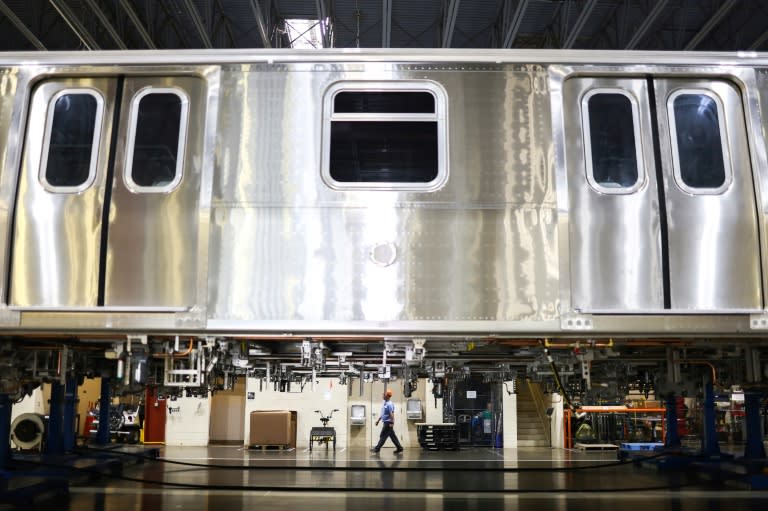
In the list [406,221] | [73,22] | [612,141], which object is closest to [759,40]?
[612,141]

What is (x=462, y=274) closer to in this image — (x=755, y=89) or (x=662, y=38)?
(x=755, y=89)

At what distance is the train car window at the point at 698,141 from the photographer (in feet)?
17.2

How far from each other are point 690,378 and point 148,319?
968 centimetres

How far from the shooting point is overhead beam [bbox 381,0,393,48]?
14555 millimetres

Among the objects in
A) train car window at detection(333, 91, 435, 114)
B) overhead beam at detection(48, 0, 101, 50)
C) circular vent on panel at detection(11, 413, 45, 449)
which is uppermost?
overhead beam at detection(48, 0, 101, 50)

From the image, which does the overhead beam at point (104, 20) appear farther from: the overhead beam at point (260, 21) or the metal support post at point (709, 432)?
the metal support post at point (709, 432)

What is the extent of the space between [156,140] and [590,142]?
10.8 ft

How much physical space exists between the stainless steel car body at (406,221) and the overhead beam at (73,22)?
9.24m

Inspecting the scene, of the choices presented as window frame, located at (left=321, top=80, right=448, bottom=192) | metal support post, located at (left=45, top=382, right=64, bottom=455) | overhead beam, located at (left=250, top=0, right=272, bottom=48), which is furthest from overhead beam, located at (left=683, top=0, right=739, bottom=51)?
metal support post, located at (left=45, top=382, right=64, bottom=455)

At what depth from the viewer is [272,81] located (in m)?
5.33

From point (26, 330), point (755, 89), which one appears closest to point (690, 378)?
point (755, 89)

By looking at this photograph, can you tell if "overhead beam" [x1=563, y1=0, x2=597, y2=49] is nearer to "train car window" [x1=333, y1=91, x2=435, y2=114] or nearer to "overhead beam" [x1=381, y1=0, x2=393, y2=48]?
"overhead beam" [x1=381, y1=0, x2=393, y2=48]

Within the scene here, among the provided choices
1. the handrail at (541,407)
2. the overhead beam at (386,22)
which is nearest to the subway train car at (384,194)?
the overhead beam at (386,22)

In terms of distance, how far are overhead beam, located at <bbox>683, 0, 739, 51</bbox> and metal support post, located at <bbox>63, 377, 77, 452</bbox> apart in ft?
47.4
